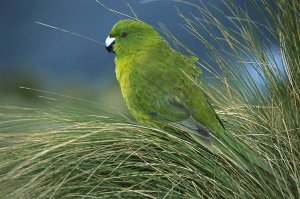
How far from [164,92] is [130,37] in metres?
0.28

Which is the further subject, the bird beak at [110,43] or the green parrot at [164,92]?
the bird beak at [110,43]

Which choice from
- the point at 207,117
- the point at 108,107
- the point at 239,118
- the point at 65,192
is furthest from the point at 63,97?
the point at 239,118

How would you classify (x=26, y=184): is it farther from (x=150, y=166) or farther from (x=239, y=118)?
(x=239, y=118)

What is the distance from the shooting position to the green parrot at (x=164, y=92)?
2898mm

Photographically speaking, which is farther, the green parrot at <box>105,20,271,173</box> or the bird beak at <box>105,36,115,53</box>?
the bird beak at <box>105,36,115,53</box>

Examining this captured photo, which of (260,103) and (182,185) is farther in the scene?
(260,103)

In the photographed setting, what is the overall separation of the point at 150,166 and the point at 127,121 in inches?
8.1

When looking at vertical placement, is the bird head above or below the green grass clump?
above

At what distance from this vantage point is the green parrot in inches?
114

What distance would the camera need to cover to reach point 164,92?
9.55 ft

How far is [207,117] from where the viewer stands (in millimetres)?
2914

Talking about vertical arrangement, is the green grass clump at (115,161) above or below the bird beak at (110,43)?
below

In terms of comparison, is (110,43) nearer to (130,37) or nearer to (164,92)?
(130,37)

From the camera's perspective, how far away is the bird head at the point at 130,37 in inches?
118
